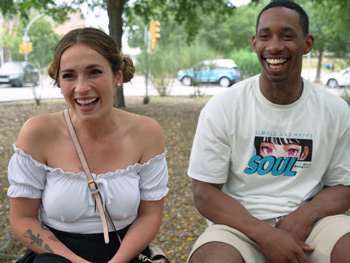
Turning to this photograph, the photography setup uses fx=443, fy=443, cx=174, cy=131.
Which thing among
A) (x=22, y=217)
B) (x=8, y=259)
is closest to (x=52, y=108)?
(x=8, y=259)

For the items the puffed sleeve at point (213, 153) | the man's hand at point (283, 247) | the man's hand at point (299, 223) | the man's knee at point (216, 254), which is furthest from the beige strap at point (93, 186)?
the man's hand at point (299, 223)

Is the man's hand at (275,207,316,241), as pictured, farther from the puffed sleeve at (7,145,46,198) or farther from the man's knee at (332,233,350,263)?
the puffed sleeve at (7,145,46,198)

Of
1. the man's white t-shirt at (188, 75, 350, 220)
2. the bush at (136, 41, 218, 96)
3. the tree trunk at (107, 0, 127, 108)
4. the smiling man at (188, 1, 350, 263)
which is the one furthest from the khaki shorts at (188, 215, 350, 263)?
the bush at (136, 41, 218, 96)

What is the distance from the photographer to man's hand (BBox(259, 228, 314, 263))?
2223 millimetres

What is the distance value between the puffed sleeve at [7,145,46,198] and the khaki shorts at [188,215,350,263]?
0.88 metres

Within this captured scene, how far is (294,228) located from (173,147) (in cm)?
579

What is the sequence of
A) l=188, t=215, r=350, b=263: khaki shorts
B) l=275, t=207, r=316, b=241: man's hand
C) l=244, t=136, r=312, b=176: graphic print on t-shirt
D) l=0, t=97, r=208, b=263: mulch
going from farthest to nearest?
l=0, t=97, r=208, b=263: mulch → l=244, t=136, r=312, b=176: graphic print on t-shirt → l=275, t=207, r=316, b=241: man's hand → l=188, t=215, r=350, b=263: khaki shorts

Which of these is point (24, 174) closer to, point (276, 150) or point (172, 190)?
point (276, 150)

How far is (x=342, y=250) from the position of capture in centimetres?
219

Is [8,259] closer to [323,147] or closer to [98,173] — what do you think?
[98,173]

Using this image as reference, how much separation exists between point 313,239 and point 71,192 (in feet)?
4.25

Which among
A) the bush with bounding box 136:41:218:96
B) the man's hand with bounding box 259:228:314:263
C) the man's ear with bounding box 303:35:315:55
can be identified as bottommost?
the bush with bounding box 136:41:218:96

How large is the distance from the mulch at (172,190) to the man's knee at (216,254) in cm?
205

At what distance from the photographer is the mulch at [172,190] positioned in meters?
4.34
